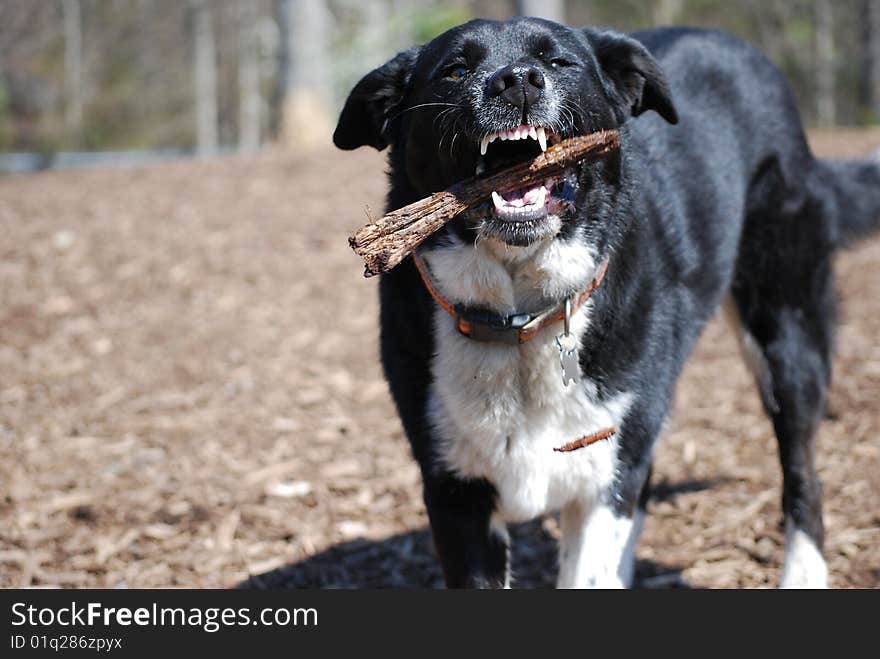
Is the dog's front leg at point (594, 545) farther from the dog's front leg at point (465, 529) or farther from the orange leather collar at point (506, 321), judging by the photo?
the orange leather collar at point (506, 321)

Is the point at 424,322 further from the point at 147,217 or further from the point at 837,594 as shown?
the point at 147,217

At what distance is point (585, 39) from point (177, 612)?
2.22 metres

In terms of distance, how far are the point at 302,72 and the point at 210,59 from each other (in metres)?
23.8

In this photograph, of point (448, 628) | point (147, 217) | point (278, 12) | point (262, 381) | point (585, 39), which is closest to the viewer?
point (448, 628)

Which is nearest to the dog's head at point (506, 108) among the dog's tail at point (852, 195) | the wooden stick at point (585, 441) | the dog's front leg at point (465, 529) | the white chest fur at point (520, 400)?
the white chest fur at point (520, 400)

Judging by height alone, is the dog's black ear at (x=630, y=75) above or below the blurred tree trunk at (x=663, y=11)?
below

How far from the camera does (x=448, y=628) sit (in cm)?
274

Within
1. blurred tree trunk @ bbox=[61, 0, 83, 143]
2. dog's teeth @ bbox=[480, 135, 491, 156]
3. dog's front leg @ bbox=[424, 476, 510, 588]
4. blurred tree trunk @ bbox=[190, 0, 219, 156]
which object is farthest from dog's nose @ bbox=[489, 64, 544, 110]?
blurred tree trunk @ bbox=[190, 0, 219, 156]

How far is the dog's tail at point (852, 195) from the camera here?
13.6 ft

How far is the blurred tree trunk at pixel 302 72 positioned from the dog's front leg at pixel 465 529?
853 cm

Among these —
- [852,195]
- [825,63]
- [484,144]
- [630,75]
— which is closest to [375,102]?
[484,144]

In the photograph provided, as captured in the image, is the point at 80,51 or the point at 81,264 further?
the point at 80,51

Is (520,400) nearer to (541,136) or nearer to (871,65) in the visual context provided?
(541,136)

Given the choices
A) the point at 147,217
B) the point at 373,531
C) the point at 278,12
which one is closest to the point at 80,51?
the point at 278,12
